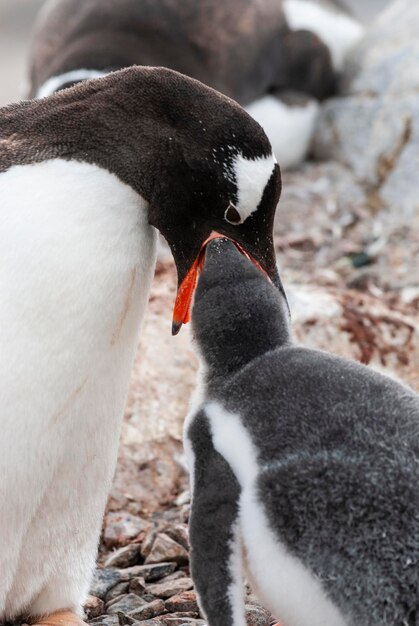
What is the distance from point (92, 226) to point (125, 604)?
1.31m

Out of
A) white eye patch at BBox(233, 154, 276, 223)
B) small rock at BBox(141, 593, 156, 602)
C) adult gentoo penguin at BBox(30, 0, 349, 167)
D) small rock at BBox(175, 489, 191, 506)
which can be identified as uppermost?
white eye patch at BBox(233, 154, 276, 223)

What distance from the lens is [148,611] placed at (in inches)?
153

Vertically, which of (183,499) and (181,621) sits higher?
(181,621)

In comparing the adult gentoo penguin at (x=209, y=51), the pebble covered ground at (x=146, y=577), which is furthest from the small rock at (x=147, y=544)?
the adult gentoo penguin at (x=209, y=51)

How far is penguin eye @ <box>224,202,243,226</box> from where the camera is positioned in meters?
3.43

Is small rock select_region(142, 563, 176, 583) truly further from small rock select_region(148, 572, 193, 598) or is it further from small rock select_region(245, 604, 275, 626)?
small rock select_region(245, 604, 275, 626)

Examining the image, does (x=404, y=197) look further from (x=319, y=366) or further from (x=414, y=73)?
(x=319, y=366)

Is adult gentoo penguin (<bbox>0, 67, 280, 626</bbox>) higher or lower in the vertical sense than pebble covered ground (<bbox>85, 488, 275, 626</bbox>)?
higher

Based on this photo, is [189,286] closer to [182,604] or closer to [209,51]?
[182,604]

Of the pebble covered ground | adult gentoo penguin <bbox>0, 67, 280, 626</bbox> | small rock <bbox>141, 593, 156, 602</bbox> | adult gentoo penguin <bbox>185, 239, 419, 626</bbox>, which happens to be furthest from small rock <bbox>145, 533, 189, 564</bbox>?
adult gentoo penguin <bbox>185, 239, 419, 626</bbox>

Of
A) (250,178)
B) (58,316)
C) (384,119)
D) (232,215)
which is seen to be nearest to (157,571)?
(58,316)

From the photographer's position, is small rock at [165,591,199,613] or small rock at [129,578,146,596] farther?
small rock at [129,578,146,596]

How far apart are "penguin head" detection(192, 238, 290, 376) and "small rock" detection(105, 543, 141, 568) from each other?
1307 millimetres

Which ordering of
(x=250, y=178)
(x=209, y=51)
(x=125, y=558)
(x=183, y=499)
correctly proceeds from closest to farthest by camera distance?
(x=250, y=178), (x=125, y=558), (x=183, y=499), (x=209, y=51)
